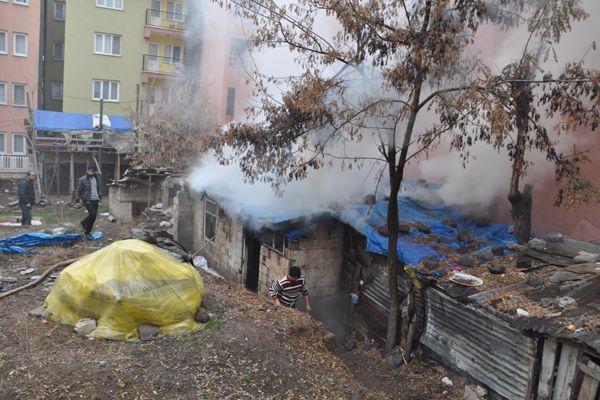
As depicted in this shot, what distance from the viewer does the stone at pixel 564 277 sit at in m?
5.83

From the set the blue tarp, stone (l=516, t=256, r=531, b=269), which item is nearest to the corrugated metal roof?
stone (l=516, t=256, r=531, b=269)

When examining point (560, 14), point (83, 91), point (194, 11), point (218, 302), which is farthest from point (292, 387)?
point (83, 91)

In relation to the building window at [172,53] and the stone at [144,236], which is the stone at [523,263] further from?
the building window at [172,53]

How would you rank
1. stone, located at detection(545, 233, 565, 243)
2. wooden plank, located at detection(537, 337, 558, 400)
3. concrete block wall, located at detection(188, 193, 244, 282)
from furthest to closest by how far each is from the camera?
concrete block wall, located at detection(188, 193, 244, 282) < stone, located at detection(545, 233, 565, 243) < wooden plank, located at detection(537, 337, 558, 400)

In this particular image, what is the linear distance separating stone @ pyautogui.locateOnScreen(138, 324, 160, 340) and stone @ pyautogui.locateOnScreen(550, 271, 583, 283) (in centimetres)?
497

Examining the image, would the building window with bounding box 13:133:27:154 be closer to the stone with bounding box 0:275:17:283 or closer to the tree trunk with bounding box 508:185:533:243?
the stone with bounding box 0:275:17:283

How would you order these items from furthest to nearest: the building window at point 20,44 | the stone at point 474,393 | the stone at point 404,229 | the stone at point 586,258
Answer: the building window at point 20,44 → the stone at point 404,229 → the stone at point 586,258 → the stone at point 474,393

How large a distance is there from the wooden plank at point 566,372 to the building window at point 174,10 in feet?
87.5

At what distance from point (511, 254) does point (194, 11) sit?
21413 millimetres

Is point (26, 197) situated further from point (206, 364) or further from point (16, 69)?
point (16, 69)

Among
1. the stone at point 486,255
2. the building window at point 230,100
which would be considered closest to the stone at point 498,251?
the stone at point 486,255

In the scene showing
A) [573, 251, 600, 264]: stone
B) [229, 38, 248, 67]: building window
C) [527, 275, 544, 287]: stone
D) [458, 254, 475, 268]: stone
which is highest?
[229, 38, 248, 67]: building window

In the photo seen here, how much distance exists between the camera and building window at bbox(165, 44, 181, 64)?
2731 cm

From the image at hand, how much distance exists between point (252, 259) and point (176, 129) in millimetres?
11239
